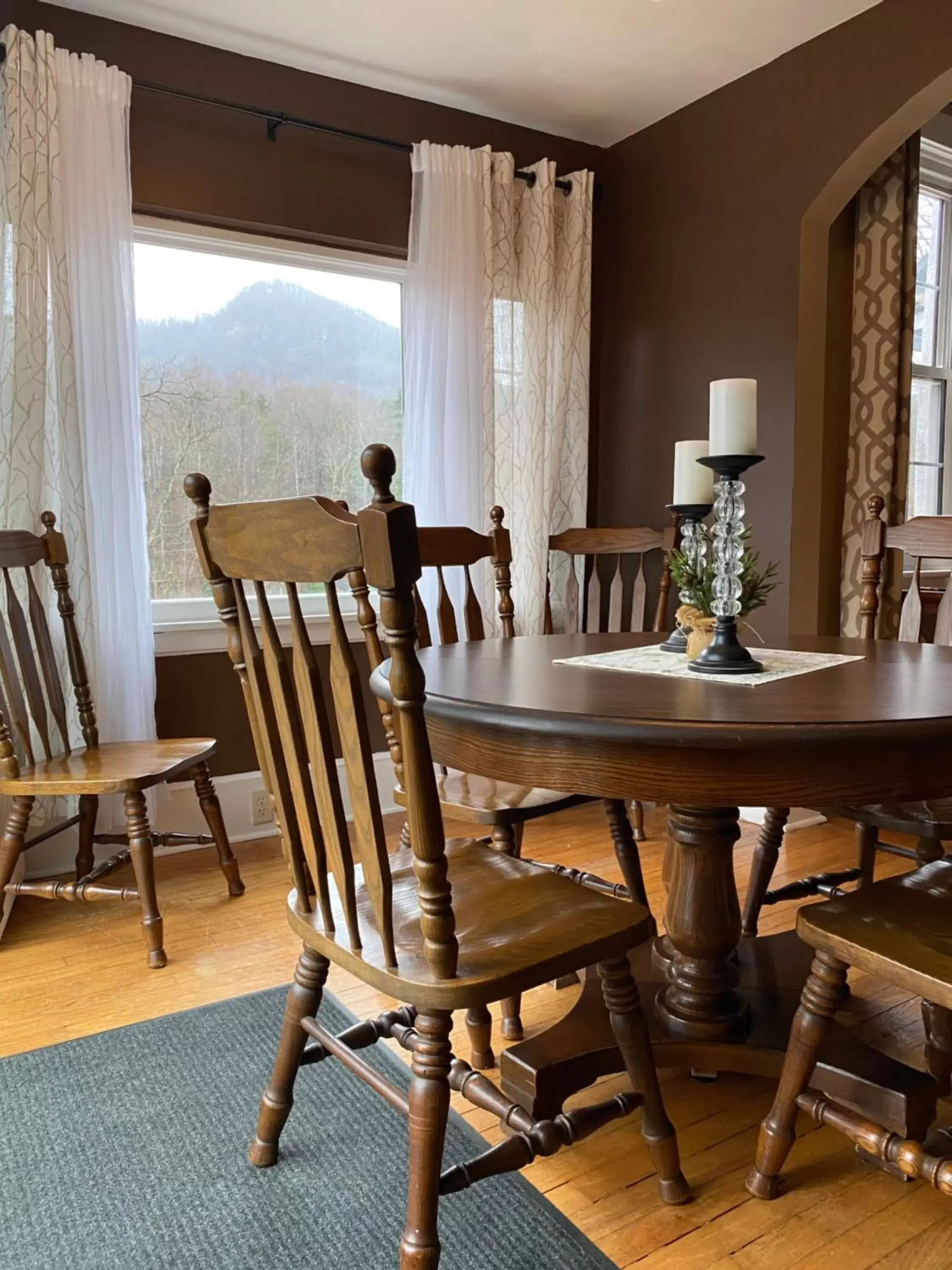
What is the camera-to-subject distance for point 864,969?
125 cm

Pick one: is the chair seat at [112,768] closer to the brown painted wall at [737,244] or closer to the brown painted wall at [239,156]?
the brown painted wall at [239,156]

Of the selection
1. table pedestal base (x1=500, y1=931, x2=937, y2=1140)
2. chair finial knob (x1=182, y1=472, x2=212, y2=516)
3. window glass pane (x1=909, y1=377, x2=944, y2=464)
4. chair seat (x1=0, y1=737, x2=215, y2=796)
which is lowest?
table pedestal base (x1=500, y1=931, x2=937, y2=1140)

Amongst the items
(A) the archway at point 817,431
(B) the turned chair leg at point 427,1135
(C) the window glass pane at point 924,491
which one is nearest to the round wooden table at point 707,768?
(B) the turned chair leg at point 427,1135

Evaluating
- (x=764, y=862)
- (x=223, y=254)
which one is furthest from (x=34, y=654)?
(x=764, y=862)

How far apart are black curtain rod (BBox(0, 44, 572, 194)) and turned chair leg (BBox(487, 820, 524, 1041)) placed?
2.40 metres

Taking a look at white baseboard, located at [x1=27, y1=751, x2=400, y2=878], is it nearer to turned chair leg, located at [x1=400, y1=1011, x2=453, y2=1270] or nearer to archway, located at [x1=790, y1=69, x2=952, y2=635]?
archway, located at [x1=790, y1=69, x2=952, y2=635]

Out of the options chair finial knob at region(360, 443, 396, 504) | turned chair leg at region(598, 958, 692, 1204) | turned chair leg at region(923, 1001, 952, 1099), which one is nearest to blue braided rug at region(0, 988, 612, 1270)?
turned chair leg at region(598, 958, 692, 1204)

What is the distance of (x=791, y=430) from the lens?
125 inches

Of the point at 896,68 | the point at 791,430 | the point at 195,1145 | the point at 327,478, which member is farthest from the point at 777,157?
the point at 195,1145

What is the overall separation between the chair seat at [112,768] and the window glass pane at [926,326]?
11.0ft

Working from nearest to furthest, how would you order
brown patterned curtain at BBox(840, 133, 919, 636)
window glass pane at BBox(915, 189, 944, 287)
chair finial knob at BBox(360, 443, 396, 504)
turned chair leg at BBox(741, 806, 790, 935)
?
chair finial knob at BBox(360, 443, 396, 504)
turned chair leg at BBox(741, 806, 790, 935)
brown patterned curtain at BBox(840, 133, 919, 636)
window glass pane at BBox(915, 189, 944, 287)

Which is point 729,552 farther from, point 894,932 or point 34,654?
point 34,654

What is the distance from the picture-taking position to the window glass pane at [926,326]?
4.06 m

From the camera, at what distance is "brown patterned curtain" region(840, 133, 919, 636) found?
127 inches
